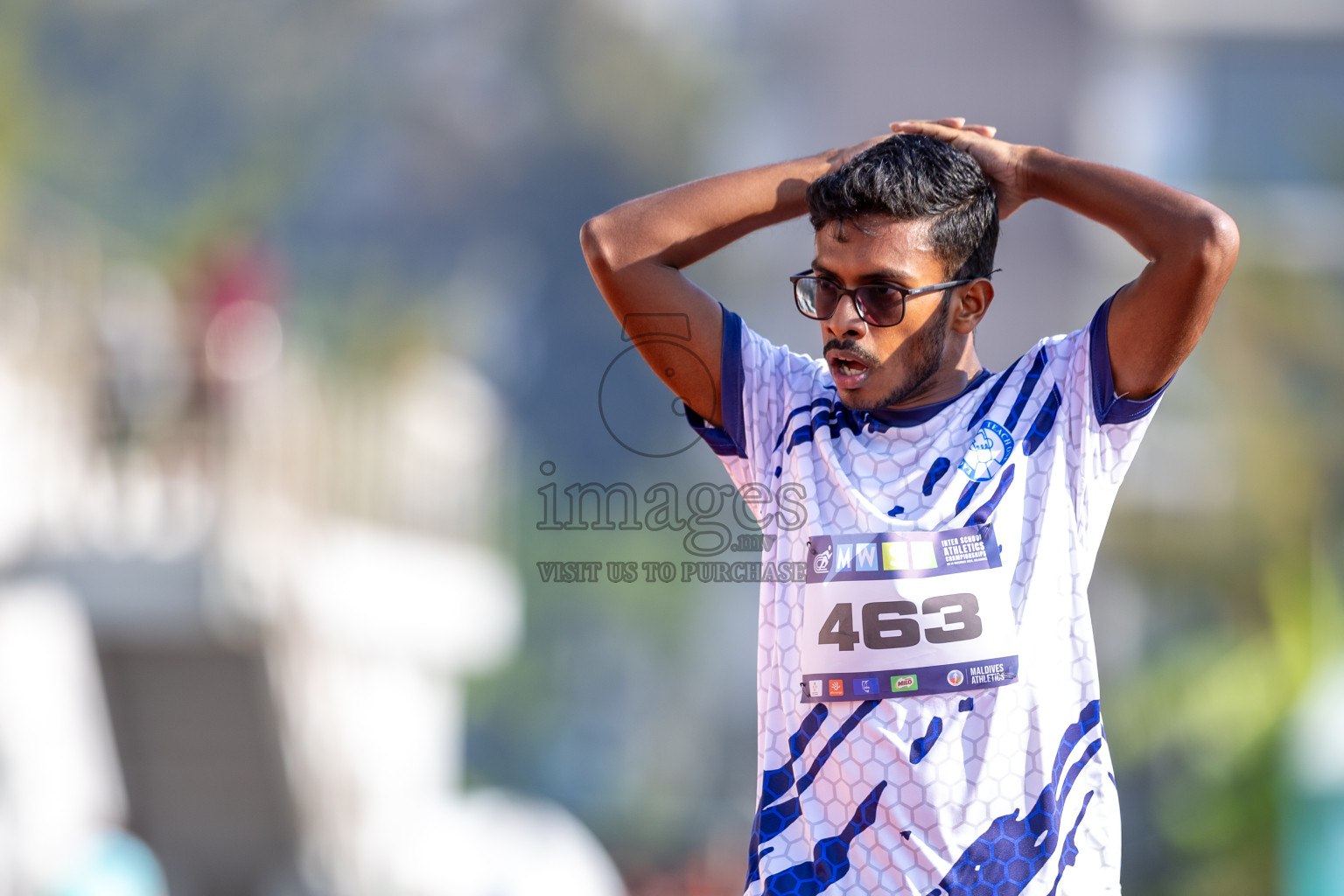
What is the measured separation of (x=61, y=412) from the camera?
29.2ft

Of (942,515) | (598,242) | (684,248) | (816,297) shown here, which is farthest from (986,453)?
(598,242)

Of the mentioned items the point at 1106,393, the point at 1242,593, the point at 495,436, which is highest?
the point at 495,436

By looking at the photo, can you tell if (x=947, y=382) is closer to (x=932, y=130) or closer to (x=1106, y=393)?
(x=1106, y=393)

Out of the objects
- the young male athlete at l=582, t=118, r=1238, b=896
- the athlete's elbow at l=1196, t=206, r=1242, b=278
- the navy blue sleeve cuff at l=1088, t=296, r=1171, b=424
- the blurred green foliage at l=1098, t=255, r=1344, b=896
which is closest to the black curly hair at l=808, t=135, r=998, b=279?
the young male athlete at l=582, t=118, r=1238, b=896

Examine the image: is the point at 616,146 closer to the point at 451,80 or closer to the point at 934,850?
the point at 451,80

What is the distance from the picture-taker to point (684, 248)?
2516 millimetres

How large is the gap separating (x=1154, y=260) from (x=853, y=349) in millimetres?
466

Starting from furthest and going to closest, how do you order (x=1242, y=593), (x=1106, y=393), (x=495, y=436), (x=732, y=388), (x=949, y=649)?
(x=495, y=436) → (x=1242, y=593) → (x=732, y=388) → (x=1106, y=393) → (x=949, y=649)

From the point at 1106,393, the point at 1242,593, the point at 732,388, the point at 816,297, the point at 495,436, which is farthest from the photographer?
the point at 495,436

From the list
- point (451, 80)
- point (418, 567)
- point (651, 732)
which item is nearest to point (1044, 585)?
point (418, 567)

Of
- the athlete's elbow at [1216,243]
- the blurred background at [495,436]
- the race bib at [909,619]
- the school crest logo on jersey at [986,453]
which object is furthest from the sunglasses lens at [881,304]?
the blurred background at [495,436]

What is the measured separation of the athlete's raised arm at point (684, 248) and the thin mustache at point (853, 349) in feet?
0.81

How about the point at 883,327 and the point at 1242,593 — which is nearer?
the point at 883,327

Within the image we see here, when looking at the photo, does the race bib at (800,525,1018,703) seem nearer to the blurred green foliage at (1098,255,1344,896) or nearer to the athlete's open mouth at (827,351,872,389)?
the athlete's open mouth at (827,351,872,389)
